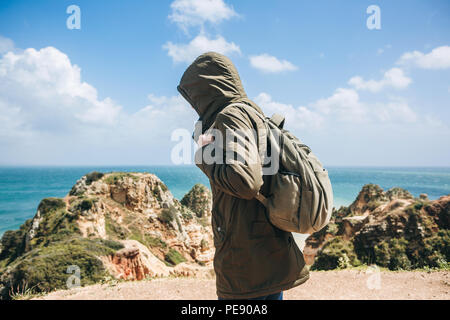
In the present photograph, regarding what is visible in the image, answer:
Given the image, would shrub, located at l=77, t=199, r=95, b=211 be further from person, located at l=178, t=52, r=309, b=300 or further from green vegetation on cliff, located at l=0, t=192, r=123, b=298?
person, located at l=178, t=52, r=309, b=300

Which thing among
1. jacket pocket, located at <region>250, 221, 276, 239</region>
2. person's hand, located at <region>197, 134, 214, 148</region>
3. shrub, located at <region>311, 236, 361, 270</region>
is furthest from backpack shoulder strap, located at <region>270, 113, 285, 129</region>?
shrub, located at <region>311, 236, 361, 270</region>

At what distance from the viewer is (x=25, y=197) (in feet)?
212

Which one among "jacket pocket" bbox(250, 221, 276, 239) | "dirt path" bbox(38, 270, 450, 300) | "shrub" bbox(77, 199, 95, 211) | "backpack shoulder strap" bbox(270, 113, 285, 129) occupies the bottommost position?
"dirt path" bbox(38, 270, 450, 300)

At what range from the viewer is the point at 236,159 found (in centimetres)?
133

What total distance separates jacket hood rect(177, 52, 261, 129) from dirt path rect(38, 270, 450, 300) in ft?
18.2

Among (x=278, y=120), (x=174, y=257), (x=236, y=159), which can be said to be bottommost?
(x=174, y=257)

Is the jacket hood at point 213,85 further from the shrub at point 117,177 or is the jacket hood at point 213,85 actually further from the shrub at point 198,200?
the shrub at point 198,200

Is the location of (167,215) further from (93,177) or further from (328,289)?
(328,289)

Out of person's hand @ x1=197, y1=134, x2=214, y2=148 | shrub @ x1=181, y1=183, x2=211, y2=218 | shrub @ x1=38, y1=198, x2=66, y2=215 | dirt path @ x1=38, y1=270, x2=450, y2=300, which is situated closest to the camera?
person's hand @ x1=197, y1=134, x2=214, y2=148

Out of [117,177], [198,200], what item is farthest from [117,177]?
[198,200]

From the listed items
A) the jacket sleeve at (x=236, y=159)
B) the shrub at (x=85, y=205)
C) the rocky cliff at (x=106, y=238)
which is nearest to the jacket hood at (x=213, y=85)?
the jacket sleeve at (x=236, y=159)

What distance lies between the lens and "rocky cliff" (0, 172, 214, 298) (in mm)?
9023

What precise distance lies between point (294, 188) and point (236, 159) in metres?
0.35

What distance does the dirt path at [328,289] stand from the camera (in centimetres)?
607
